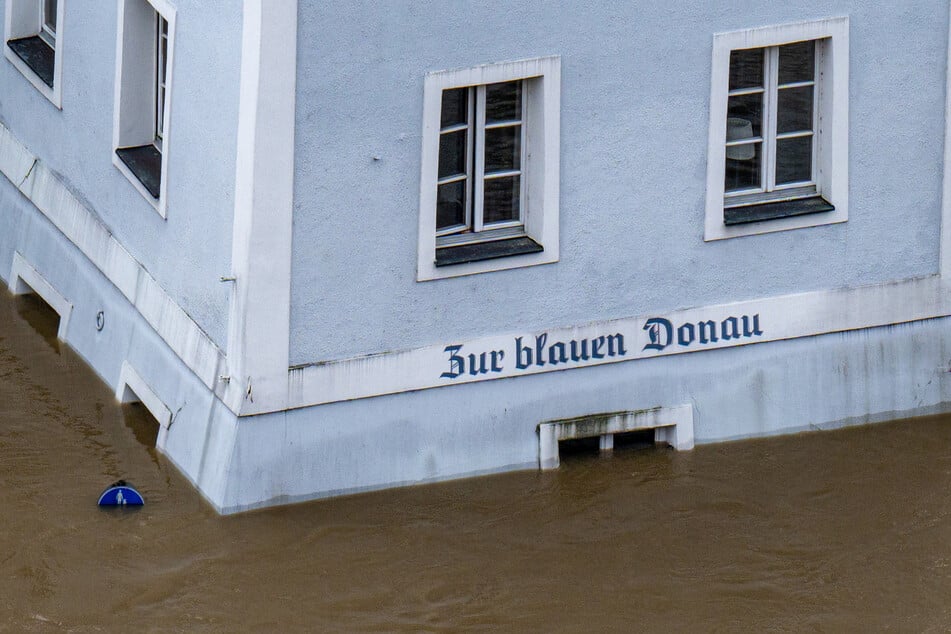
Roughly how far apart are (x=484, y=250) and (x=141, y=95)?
2.98 m

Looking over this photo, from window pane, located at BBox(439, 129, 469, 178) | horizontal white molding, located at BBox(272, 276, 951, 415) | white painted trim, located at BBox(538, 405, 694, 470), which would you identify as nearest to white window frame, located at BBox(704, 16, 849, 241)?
horizontal white molding, located at BBox(272, 276, 951, 415)

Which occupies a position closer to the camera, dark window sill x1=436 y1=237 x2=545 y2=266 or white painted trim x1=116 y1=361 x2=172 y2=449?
dark window sill x1=436 y1=237 x2=545 y2=266

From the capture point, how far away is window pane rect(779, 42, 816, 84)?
51.9 feet

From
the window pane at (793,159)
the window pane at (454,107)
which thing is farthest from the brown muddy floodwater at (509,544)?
the window pane at (454,107)

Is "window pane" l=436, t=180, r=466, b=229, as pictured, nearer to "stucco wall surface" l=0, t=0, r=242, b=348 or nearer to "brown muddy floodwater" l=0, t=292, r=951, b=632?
"stucco wall surface" l=0, t=0, r=242, b=348

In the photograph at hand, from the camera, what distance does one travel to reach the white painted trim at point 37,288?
1780 cm

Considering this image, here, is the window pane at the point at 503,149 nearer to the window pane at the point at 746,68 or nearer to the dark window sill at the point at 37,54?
the window pane at the point at 746,68

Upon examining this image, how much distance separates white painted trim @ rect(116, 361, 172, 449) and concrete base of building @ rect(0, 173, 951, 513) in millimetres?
15

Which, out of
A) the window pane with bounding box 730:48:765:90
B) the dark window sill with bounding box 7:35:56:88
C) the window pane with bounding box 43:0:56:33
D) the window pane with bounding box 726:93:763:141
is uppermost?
the window pane with bounding box 43:0:56:33

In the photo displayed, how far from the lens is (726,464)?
16.2m

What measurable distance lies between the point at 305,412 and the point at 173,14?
291 cm

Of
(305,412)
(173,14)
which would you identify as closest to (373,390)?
(305,412)

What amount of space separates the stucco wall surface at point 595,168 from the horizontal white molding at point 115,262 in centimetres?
70

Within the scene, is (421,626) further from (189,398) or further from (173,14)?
(173,14)
